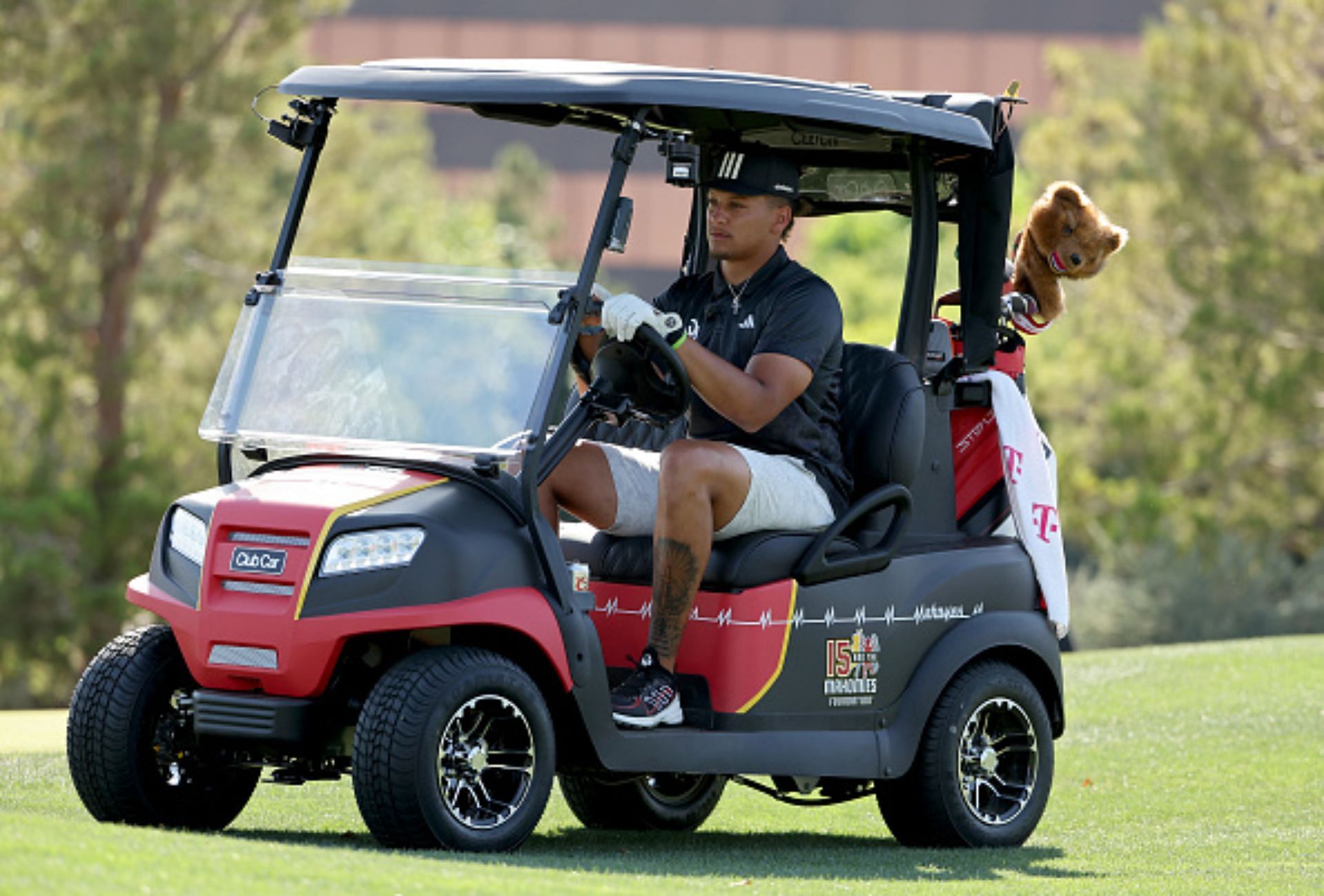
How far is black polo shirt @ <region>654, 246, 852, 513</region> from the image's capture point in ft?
21.9

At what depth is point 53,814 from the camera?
646cm

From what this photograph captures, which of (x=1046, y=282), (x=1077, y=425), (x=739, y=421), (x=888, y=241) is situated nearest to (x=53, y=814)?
(x=739, y=421)

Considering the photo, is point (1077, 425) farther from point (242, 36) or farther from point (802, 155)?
point (802, 155)

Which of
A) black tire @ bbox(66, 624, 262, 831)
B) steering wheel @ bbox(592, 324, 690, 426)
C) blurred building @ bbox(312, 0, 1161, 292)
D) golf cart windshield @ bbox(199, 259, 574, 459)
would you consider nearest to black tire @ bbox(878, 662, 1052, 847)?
steering wheel @ bbox(592, 324, 690, 426)

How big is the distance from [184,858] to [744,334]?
2.46 meters

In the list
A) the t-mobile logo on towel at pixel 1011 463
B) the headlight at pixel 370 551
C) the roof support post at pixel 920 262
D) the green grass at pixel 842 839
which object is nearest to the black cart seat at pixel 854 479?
the roof support post at pixel 920 262

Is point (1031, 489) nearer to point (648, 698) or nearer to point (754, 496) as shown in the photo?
point (754, 496)

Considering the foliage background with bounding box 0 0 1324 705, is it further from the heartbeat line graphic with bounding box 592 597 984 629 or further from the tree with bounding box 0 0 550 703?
the heartbeat line graphic with bounding box 592 597 984 629

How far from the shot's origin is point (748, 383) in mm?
6473

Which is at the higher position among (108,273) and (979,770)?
(108,273)

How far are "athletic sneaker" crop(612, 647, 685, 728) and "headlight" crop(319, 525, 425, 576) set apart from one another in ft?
2.62

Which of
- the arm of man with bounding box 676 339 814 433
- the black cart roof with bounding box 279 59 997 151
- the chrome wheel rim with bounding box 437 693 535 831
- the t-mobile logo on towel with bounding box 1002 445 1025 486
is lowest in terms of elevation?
the chrome wheel rim with bounding box 437 693 535 831

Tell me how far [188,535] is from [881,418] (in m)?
2.07

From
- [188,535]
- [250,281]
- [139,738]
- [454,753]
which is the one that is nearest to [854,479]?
[454,753]
